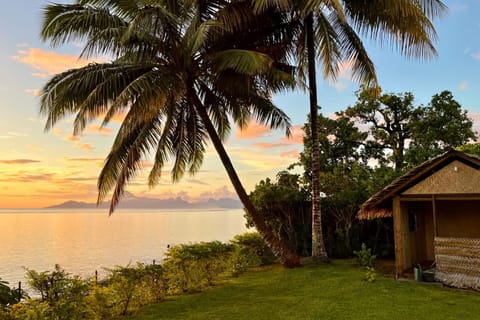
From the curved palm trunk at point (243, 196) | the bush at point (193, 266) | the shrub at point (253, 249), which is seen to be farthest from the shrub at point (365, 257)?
the bush at point (193, 266)

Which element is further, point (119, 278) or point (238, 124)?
point (238, 124)

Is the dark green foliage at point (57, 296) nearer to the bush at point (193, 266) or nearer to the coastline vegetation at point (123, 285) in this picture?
the coastline vegetation at point (123, 285)

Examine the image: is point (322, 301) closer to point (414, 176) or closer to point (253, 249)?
point (414, 176)

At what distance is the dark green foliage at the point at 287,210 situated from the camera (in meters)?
13.6

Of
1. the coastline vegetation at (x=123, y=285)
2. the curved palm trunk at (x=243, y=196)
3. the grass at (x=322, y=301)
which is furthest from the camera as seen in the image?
the curved palm trunk at (x=243, y=196)

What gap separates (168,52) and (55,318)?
5.97m

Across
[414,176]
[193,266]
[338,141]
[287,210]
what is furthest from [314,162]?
[338,141]

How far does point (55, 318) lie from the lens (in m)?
5.64

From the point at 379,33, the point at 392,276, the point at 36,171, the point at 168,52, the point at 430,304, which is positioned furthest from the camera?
the point at 36,171

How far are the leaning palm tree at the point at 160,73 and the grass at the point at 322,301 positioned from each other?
165 cm

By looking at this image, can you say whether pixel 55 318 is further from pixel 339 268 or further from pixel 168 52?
pixel 339 268

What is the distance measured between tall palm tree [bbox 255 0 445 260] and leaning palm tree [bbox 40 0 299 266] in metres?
0.74

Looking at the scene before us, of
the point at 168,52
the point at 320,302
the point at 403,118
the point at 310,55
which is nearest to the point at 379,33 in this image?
the point at 310,55

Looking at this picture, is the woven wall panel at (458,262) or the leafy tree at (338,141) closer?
the woven wall panel at (458,262)
